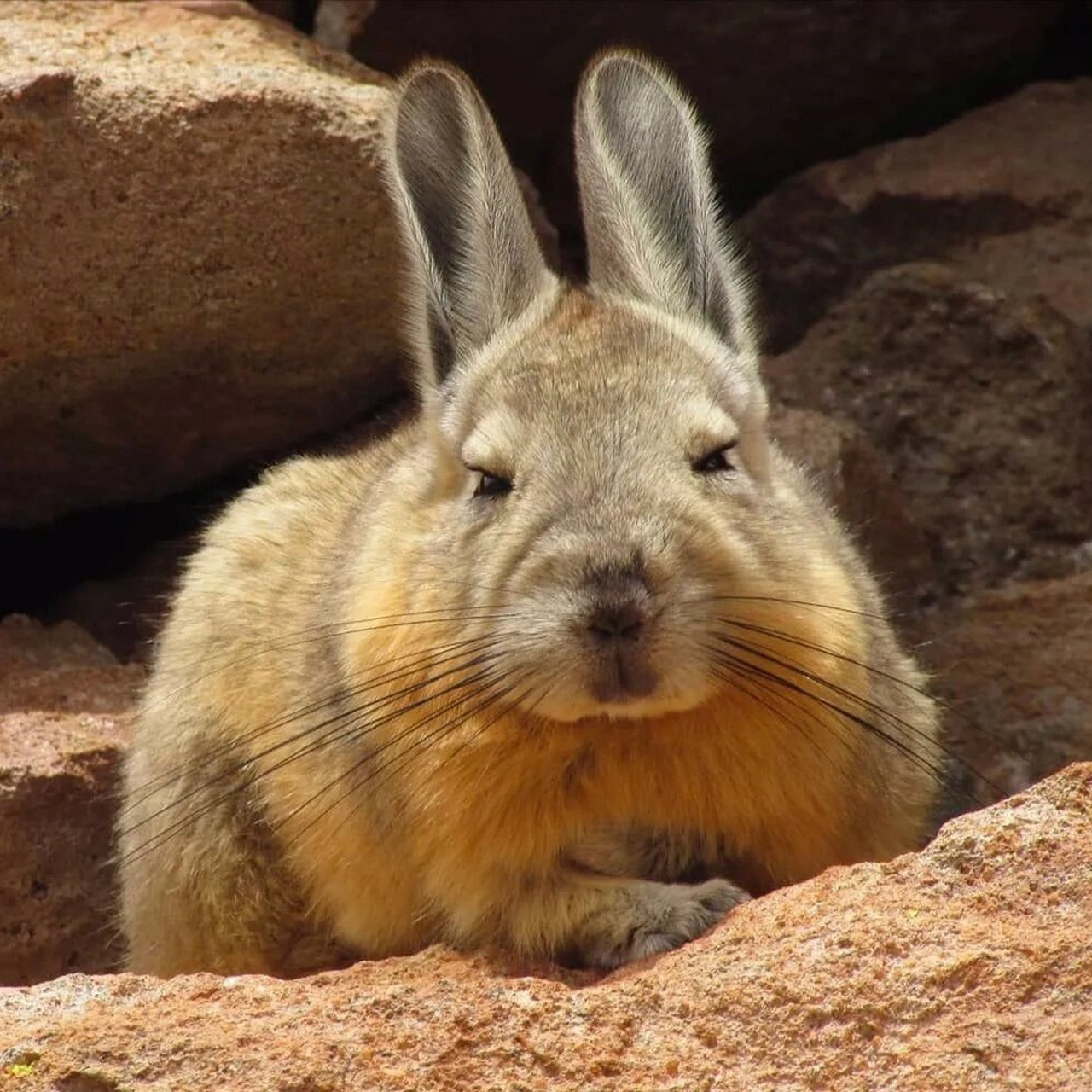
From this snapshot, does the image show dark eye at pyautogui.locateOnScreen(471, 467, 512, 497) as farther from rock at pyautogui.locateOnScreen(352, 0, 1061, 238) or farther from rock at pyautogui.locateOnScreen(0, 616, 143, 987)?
rock at pyautogui.locateOnScreen(352, 0, 1061, 238)

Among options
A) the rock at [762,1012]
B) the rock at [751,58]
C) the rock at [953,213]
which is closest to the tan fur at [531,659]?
the rock at [762,1012]

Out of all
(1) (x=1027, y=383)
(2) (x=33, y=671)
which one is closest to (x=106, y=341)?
(2) (x=33, y=671)

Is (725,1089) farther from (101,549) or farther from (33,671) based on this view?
(101,549)

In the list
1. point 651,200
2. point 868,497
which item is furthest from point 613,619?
point 868,497

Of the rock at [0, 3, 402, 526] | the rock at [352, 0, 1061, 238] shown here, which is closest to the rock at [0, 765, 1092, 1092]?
the rock at [0, 3, 402, 526]

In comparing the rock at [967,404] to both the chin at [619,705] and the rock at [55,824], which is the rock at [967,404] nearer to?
the rock at [55,824]

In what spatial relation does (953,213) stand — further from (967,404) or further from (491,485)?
(491,485)
